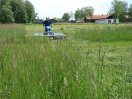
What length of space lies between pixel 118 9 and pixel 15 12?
43998 mm

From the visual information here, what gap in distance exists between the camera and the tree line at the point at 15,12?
210ft

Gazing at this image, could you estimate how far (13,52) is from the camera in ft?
19.5

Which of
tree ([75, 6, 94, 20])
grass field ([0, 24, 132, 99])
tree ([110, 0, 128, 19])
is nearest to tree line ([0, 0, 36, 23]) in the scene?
tree ([110, 0, 128, 19])

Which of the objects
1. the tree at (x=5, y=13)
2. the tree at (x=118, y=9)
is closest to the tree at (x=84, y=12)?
the tree at (x=118, y=9)

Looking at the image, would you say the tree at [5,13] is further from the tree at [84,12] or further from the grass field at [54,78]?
the tree at [84,12]

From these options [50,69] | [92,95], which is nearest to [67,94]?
A: [92,95]

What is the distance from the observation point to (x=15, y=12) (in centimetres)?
7669

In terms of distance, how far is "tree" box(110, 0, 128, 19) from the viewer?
4395 inches

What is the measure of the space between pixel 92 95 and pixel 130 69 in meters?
2.01

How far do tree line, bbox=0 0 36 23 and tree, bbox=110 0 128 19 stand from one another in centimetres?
3368

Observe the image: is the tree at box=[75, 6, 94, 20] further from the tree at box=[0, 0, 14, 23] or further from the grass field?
the grass field

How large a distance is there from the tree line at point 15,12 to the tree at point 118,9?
3368 centimetres

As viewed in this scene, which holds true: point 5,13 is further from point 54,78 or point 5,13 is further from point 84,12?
point 84,12

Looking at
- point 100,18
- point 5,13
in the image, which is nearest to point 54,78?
point 5,13
